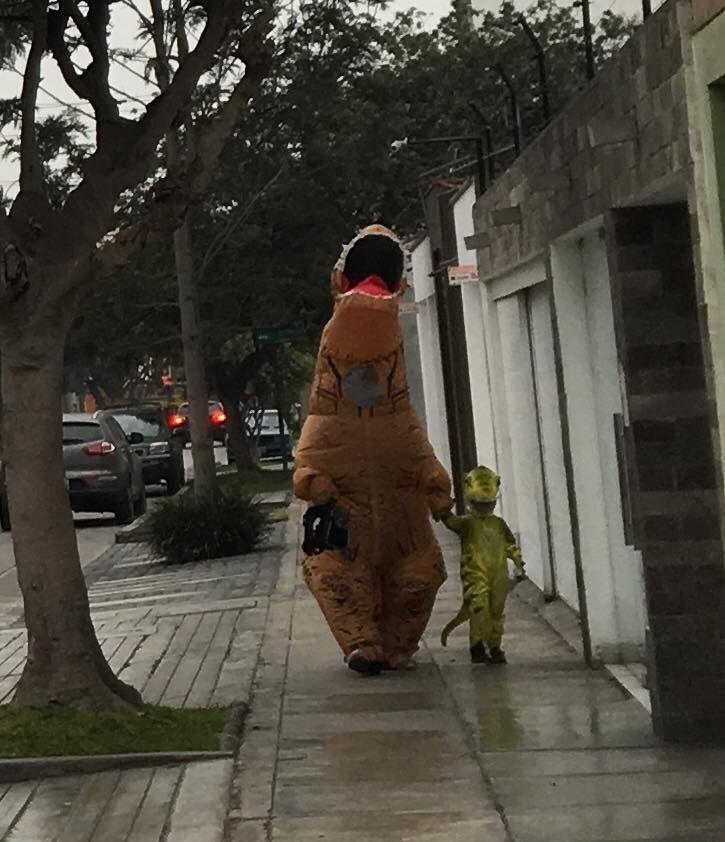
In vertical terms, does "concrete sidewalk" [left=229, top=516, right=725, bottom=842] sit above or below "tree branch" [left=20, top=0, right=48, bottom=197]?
below

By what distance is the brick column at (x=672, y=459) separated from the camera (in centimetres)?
797

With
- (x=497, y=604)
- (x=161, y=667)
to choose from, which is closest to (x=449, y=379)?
(x=161, y=667)

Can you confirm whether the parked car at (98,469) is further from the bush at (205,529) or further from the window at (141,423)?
the window at (141,423)

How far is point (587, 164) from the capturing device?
28.7ft

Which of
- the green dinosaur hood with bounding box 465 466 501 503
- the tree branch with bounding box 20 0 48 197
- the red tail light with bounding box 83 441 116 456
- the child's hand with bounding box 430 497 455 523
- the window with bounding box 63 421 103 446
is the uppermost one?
the tree branch with bounding box 20 0 48 197

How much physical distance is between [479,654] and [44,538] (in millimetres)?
3029

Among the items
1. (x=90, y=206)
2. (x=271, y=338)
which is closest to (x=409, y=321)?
(x=271, y=338)

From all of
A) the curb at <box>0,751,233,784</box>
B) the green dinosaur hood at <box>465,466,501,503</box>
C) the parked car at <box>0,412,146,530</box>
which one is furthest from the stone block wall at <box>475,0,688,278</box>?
the parked car at <box>0,412,146,530</box>

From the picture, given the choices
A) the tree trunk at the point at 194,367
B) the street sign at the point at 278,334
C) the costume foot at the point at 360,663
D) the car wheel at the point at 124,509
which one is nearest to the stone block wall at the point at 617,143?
the costume foot at the point at 360,663

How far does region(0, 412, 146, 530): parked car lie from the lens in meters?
25.5

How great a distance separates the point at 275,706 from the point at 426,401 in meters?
13.7

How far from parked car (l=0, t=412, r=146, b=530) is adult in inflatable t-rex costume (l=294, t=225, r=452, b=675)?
48.9ft

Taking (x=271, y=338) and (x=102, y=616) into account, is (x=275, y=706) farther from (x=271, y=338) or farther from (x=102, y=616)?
(x=271, y=338)

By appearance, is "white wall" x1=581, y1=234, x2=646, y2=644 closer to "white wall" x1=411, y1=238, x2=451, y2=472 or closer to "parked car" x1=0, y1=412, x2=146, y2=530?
"white wall" x1=411, y1=238, x2=451, y2=472
